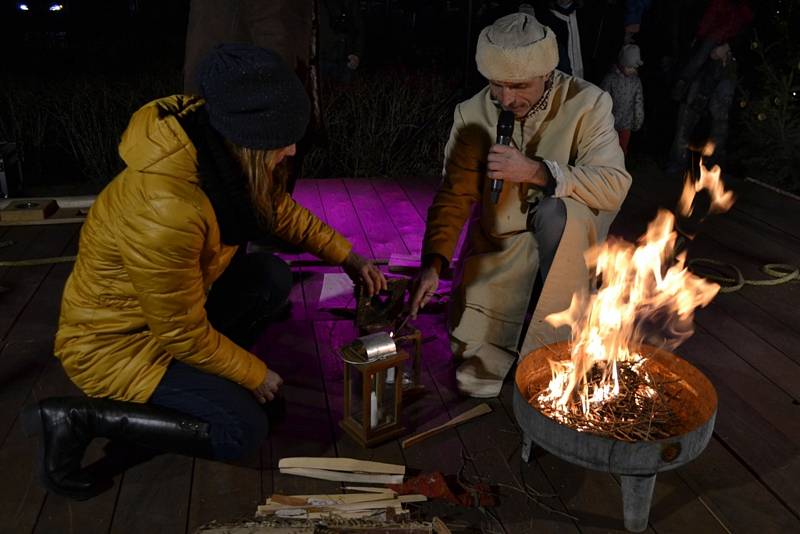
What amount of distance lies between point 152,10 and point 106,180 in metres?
5.36

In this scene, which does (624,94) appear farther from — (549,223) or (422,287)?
(422,287)

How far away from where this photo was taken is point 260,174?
6.98ft

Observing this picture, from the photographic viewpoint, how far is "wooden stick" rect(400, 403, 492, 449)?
2645 millimetres

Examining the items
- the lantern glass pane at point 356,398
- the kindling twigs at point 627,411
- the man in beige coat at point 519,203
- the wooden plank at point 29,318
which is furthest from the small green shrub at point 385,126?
the kindling twigs at point 627,411

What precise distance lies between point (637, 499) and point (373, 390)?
1012mm

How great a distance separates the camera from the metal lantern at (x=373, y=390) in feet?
8.12

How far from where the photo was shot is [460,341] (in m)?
3.08

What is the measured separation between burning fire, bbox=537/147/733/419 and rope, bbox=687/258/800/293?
180mm

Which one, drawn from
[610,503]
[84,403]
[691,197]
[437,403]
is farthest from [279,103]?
[691,197]

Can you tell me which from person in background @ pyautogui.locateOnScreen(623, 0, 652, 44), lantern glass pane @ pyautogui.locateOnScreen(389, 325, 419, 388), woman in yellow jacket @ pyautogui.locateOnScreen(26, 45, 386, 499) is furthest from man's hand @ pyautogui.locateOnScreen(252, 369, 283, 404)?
person in background @ pyautogui.locateOnScreen(623, 0, 652, 44)

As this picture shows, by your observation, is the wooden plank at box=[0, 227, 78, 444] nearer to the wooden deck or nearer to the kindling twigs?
the wooden deck

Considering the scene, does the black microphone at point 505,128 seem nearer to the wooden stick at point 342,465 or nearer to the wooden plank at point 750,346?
the wooden stick at point 342,465

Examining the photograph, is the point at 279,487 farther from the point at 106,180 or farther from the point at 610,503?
the point at 106,180

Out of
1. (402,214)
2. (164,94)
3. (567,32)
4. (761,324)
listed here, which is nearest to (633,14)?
(567,32)
